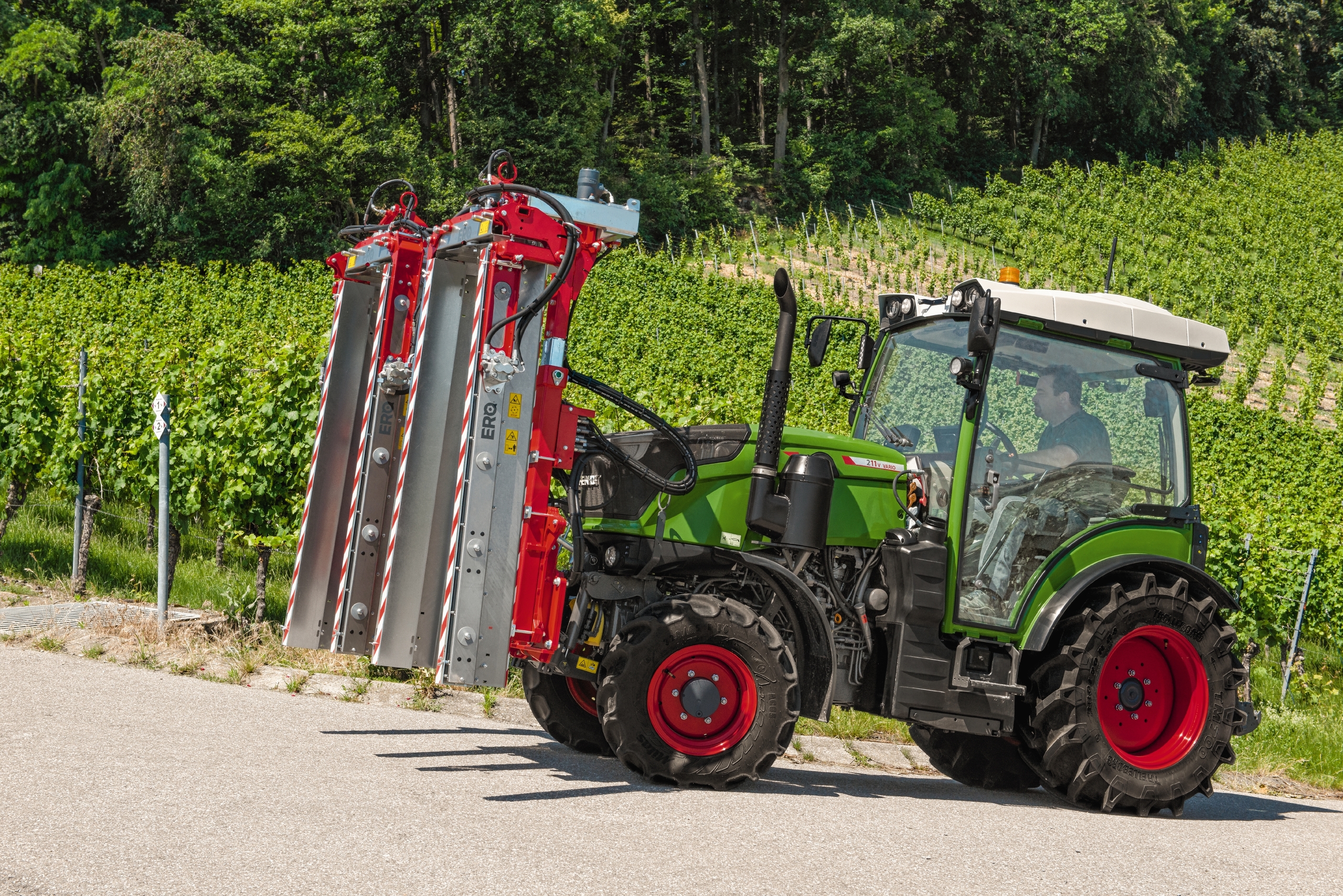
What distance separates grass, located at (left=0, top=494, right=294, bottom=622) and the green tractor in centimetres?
483

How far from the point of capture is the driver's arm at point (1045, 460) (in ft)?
20.8

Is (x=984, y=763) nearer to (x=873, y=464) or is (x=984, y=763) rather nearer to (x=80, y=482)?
(x=873, y=464)

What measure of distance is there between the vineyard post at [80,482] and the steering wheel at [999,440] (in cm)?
732

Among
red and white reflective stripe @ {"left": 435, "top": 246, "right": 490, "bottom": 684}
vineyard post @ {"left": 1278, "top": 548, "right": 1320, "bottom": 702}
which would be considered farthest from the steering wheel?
vineyard post @ {"left": 1278, "top": 548, "right": 1320, "bottom": 702}

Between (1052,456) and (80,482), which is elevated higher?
(1052,456)

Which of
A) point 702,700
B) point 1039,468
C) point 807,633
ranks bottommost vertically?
point 702,700

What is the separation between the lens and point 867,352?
718 cm

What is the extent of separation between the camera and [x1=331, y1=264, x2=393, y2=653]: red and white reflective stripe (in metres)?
5.75

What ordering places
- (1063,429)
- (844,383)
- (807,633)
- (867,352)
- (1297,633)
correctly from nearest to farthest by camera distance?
(807,633) < (1063,429) < (844,383) < (867,352) < (1297,633)

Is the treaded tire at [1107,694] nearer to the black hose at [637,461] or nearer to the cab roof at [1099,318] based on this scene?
the cab roof at [1099,318]

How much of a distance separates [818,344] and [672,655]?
166 cm

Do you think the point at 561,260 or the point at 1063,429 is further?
the point at 1063,429

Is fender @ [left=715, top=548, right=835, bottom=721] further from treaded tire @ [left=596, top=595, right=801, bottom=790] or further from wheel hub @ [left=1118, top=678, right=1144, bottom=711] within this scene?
wheel hub @ [left=1118, top=678, right=1144, bottom=711]

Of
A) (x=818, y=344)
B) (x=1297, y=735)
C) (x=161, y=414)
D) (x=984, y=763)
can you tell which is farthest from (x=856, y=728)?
(x=161, y=414)
